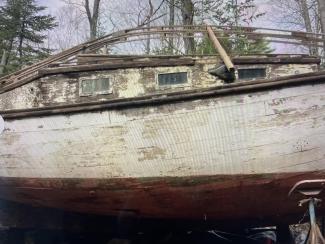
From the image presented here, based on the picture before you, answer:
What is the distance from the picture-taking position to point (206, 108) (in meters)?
4.53

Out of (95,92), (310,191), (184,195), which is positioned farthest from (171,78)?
(310,191)

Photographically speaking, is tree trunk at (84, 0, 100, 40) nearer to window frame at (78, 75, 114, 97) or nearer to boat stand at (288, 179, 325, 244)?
window frame at (78, 75, 114, 97)

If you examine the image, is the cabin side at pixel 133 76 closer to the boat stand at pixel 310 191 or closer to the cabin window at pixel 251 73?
the cabin window at pixel 251 73

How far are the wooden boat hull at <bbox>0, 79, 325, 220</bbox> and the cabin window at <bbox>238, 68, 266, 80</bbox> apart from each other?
5.46 ft

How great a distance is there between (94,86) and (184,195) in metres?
2.18

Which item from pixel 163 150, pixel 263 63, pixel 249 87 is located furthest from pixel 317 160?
pixel 263 63

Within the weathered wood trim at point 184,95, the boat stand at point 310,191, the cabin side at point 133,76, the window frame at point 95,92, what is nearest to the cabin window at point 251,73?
the cabin side at point 133,76

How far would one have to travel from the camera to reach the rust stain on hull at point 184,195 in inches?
183

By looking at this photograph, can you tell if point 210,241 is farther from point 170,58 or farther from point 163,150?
point 170,58

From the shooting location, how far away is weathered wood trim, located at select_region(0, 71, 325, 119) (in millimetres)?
4375

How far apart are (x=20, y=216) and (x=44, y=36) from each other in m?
19.4

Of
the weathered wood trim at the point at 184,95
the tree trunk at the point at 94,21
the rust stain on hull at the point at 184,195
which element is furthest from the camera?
the tree trunk at the point at 94,21

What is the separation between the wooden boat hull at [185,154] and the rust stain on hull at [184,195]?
1 cm

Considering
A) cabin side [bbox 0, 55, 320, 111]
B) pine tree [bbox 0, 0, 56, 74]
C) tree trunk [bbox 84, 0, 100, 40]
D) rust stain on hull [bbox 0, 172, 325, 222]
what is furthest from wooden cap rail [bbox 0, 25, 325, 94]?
pine tree [bbox 0, 0, 56, 74]
